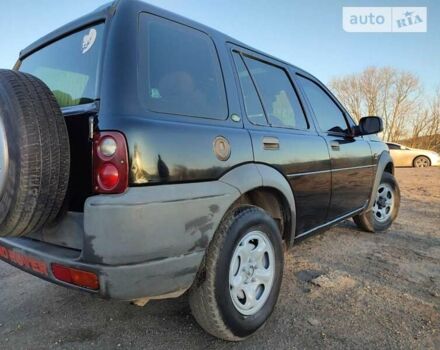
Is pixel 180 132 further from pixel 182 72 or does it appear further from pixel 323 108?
pixel 323 108

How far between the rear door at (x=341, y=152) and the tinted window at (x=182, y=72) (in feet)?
4.27

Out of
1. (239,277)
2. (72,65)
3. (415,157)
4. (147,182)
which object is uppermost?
(72,65)

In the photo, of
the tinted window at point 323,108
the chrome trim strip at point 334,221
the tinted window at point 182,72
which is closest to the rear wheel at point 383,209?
the chrome trim strip at point 334,221

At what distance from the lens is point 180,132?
1.77m

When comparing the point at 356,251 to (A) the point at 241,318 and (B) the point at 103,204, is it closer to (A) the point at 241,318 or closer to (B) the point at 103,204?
(A) the point at 241,318

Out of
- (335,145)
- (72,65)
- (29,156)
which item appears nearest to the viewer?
(29,156)

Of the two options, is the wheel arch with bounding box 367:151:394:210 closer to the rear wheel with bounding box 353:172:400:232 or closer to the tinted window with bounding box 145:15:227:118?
the rear wheel with bounding box 353:172:400:232

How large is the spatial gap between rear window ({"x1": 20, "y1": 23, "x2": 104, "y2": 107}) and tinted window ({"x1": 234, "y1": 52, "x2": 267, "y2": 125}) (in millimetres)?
949

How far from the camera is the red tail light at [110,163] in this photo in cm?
158

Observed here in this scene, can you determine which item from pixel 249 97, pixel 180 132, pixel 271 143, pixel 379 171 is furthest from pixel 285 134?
pixel 379 171

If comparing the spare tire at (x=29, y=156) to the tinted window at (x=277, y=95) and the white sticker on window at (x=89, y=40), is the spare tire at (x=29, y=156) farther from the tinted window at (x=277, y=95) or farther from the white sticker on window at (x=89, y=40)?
the tinted window at (x=277, y=95)

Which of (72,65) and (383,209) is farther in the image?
(383,209)

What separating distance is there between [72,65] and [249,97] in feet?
3.75

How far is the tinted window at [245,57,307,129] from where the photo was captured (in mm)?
2658
